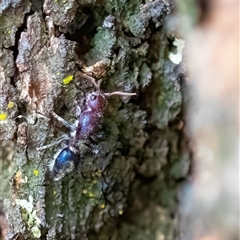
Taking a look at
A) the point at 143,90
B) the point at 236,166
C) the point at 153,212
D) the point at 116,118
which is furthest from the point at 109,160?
the point at 236,166

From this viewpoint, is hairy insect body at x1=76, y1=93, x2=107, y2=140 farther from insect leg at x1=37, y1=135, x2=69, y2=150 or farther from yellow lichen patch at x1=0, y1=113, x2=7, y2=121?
yellow lichen patch at x1=0, y1=113, x2=7, y2=121

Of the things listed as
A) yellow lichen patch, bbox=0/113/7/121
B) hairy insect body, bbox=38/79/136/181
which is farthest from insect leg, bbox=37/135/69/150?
yellow lichen patch, bbox=0/113/7/121

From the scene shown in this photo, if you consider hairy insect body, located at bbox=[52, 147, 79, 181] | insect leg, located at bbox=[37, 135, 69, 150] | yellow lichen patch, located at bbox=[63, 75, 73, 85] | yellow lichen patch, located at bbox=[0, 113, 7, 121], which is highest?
yellow lichen patch, located at bbox=[63, 75, 73, 85]

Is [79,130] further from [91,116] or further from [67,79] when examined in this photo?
[67,79]

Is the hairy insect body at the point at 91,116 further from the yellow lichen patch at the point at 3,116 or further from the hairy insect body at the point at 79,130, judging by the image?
the yellow lichen patch at the point at 3,116

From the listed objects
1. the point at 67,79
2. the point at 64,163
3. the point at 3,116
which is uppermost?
the point at 67,79

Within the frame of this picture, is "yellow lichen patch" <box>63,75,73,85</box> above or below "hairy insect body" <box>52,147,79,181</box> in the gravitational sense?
above

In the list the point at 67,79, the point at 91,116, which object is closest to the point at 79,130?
the point at 91,116

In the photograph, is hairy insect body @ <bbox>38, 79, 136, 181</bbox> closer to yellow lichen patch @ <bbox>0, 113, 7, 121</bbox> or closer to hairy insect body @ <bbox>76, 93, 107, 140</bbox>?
hairy insect body @ <bbox>76, 93, 107, 140</bbox>

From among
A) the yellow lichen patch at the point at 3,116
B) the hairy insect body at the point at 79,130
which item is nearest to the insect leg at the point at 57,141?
the hairy insect body at the point at 79,130
